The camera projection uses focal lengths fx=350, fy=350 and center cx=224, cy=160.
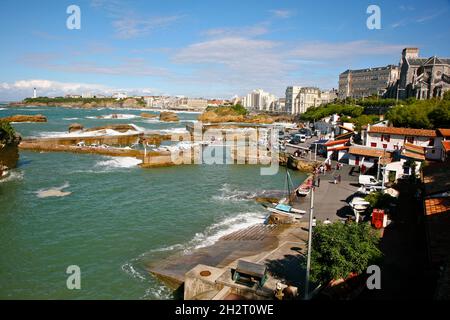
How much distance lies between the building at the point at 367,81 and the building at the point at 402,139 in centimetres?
8368

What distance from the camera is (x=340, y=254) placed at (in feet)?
34.7

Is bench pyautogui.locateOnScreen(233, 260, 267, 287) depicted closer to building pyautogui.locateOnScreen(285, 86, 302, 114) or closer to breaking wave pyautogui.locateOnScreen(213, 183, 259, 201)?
breaking wave pyautogui.locateOnScreen(213, 183, 259, 201)

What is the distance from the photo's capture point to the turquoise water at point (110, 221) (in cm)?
1417

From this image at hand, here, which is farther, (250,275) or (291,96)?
(291,96)

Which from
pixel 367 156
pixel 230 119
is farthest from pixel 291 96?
pixel 367 156

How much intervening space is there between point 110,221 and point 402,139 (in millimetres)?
28775

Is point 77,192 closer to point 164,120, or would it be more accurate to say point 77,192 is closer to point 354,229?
point 354,229

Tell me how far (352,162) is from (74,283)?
28.2m

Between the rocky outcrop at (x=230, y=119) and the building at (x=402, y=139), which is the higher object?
the rocky outcrop at (x=230, y=119)

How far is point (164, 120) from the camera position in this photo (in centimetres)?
12512

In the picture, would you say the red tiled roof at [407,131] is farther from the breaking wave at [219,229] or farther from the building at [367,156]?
the breaking wave at [219,229]

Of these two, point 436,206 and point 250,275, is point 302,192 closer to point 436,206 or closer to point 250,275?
point 436,206

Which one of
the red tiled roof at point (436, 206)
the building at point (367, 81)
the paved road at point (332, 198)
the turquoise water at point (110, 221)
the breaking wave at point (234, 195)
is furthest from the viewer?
the building at point (367, 81)

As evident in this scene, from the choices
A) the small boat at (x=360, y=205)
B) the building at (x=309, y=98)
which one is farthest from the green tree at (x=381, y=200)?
the building at (x=309, y=98)
